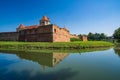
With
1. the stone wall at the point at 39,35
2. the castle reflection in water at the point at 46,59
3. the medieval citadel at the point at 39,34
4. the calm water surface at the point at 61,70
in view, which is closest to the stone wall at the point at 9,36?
the medieval citadel at the point at 39,34

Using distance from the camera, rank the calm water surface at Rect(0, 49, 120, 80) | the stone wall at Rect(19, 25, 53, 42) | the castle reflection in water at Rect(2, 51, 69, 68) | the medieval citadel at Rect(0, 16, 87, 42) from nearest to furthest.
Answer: the calm water surface at Rect(0, 49, 120, 80), the castle reflection in water at Rect(2, 51, 69, 68), the medieval citadel at Rect(0, 16, 87, 42), the stone wall at Rect(19, 25, 53, 42)

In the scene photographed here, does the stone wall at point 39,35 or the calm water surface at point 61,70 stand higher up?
the stone wall at point 39,35

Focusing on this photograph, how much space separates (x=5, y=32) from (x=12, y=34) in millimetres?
3248

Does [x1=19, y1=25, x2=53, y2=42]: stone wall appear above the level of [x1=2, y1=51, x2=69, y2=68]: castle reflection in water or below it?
above

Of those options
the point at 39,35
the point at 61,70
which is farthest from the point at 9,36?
the point at 61,70

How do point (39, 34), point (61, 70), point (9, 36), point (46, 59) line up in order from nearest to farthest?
point (61, 70), point (46, 59), point (39, 34), point (9, 36)

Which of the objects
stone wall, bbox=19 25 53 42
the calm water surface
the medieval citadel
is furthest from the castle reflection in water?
stone wall, bbox=19 25 53 42

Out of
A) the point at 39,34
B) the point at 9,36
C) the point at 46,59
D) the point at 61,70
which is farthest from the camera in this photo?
the point at 9,36

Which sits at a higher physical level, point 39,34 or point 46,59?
point 39,34

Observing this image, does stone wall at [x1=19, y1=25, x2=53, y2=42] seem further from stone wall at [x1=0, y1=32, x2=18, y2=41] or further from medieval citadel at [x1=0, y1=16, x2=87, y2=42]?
stone wall at [x1=0, y1=32, x2=18, y2=41]

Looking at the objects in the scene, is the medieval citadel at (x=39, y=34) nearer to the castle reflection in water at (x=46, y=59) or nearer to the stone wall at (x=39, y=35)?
the stone wall at (x=39, y=35)

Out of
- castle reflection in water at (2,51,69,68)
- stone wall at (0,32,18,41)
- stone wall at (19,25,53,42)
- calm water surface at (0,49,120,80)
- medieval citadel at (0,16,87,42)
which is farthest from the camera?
stone wall at (0,32,18,41)

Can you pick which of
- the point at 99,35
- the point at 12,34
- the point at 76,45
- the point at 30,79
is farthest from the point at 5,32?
the point at 99,35

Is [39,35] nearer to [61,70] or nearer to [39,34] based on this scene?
[39,34]
